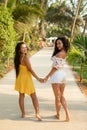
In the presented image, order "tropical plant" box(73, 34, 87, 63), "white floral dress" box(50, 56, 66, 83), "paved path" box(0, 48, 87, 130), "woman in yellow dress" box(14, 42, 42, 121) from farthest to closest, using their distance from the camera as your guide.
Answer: "tropical plant" box(73, 34, 87, 63) → "woman in yellow dress" box(14, 42, 42, 121) → "white floral dress" box(50, 56, 66, 83) → "paved path" box(0, 48, 87, 130)

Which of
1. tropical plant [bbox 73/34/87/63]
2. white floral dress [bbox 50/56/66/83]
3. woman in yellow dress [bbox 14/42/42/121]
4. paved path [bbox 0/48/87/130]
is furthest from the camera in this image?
tropical plant [bbox 73/34/87/63]

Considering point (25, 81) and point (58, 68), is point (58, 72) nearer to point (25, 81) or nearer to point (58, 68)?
point (58, 68)

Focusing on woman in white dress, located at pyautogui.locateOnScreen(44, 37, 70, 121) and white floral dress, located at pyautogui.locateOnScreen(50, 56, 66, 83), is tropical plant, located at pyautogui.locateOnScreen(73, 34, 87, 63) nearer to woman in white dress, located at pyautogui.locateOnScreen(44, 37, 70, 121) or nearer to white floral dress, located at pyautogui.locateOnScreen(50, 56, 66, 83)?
woman in white dress, located at pyautogui.locateOnScreen(44, 37, 70, 121)

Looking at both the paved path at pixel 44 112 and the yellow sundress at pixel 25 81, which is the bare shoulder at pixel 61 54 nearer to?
the yellow sundress at pixel 25 81

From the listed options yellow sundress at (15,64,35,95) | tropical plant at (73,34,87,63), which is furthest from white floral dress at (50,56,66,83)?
tropical plant at (73,34,87,63)

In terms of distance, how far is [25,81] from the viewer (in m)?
8.84

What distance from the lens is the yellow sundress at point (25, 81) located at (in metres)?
8.82

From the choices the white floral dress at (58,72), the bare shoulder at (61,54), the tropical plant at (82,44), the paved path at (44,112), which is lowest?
the paved path at (44,112)

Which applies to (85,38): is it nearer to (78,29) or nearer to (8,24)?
(8,24)

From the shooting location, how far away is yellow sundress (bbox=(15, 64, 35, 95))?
8.82 m

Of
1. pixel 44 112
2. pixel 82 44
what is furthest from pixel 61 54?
pixel 82 44

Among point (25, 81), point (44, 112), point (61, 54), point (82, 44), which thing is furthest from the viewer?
point (82, 44)

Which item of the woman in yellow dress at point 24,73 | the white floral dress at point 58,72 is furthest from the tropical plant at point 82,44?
the white floral dress at point 58,72

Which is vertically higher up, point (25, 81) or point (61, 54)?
point (61, 54)
